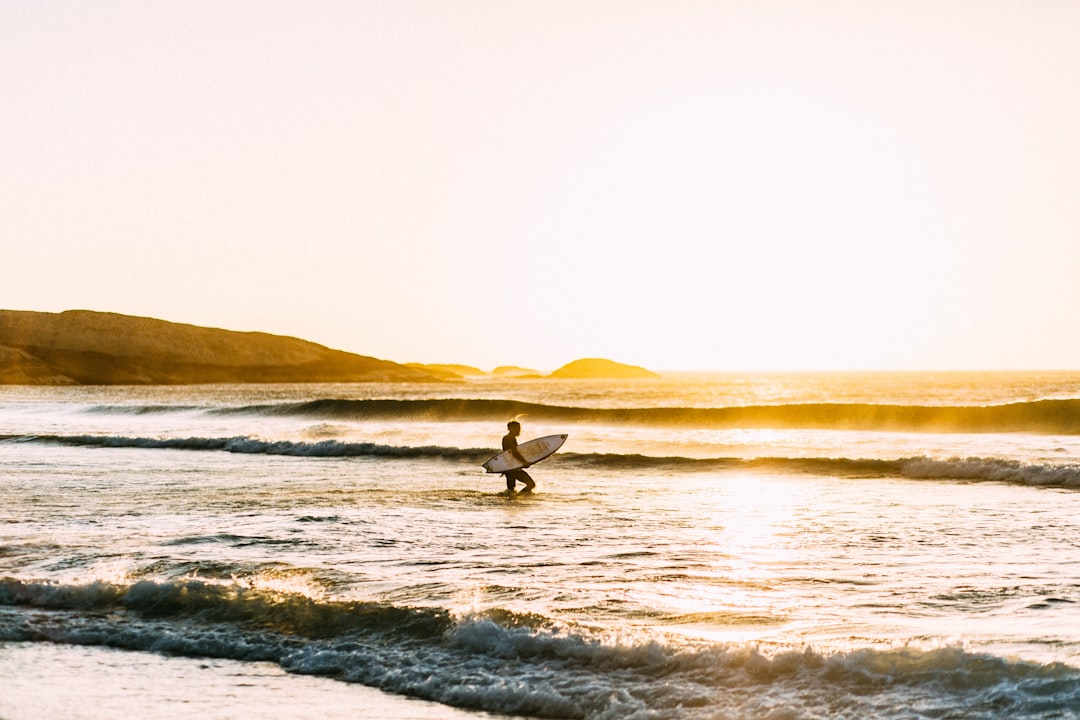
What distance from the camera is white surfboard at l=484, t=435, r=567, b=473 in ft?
71.4

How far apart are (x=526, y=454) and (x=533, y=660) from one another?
14610 mm

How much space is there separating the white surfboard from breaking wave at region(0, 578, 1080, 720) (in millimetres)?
11013

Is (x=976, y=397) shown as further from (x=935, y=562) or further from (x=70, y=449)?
(x=935, y=562)

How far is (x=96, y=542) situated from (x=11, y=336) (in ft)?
619

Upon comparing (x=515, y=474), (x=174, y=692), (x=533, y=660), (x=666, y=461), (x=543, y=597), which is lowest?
(x=174, y=692)

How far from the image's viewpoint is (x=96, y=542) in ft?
46.2

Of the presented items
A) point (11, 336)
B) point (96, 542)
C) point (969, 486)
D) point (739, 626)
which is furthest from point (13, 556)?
point (11, 336)

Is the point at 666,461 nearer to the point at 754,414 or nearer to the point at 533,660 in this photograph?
the point at 754,414

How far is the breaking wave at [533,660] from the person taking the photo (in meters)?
7.43

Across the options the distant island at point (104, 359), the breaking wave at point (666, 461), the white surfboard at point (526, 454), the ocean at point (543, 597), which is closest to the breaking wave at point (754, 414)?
the breaking wave at point (666, 461)

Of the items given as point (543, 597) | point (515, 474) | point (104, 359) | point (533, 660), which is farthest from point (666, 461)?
point (104, 359)

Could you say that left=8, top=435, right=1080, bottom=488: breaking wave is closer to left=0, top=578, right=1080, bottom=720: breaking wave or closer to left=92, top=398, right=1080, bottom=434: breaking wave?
left=92, top=398, right=1080, bottom=434: breaking wave

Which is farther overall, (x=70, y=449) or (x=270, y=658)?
(x=70, y=449)

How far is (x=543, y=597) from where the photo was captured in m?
10.5
